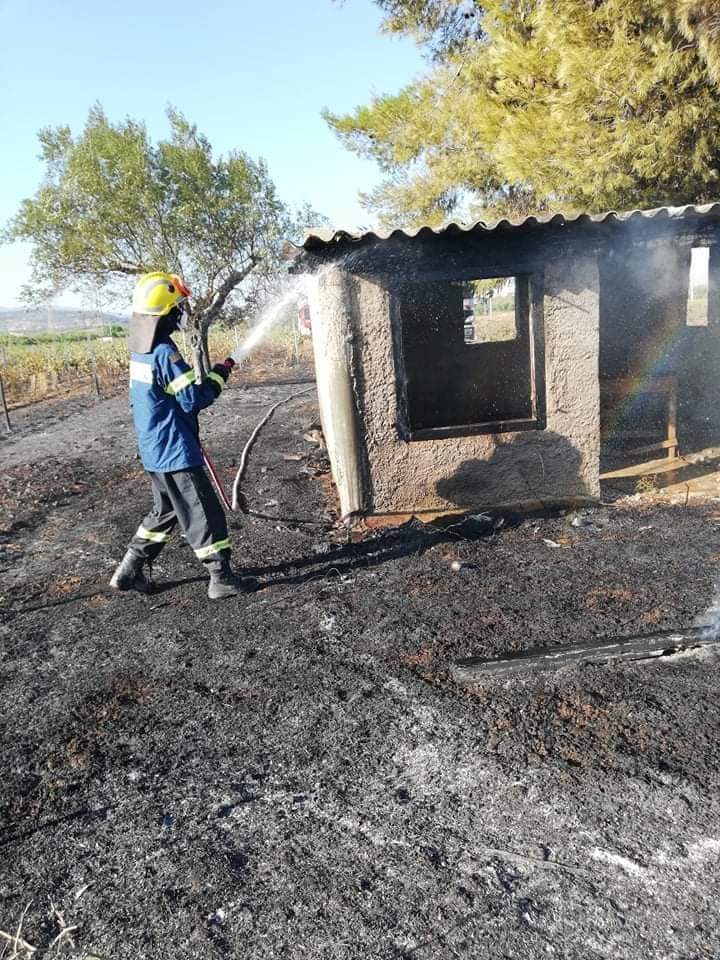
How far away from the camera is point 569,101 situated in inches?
355

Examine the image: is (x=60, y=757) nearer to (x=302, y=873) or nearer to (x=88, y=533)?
(x=302, y=873)

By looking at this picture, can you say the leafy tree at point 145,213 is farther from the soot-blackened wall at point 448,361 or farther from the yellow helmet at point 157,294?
the yellow helmet at point 157,294

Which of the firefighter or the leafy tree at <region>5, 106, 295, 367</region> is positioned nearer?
the firefighter

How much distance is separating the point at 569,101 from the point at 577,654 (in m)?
8.22

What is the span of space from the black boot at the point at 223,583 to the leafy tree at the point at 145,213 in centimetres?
1792

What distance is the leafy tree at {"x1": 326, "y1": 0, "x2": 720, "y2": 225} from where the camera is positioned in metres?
8.15

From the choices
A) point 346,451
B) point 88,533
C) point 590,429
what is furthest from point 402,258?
point 88,533

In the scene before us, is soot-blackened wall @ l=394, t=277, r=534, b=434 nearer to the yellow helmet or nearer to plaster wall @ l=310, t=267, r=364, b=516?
plaster wall @ l=310, t=267, r=364, b=516

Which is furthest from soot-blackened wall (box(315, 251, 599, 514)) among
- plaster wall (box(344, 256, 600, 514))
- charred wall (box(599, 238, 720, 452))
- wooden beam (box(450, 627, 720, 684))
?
charred wall (box(599, 238, 720, 452))

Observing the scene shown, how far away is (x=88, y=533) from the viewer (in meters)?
6.54

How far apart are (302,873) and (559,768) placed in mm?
1153

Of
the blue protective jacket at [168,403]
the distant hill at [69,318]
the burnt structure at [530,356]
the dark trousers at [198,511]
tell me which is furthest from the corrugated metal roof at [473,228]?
the distant hill at [69,318]

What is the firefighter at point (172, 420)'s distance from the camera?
14.7ft

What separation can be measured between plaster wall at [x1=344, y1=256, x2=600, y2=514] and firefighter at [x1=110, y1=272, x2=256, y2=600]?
5.52ft
